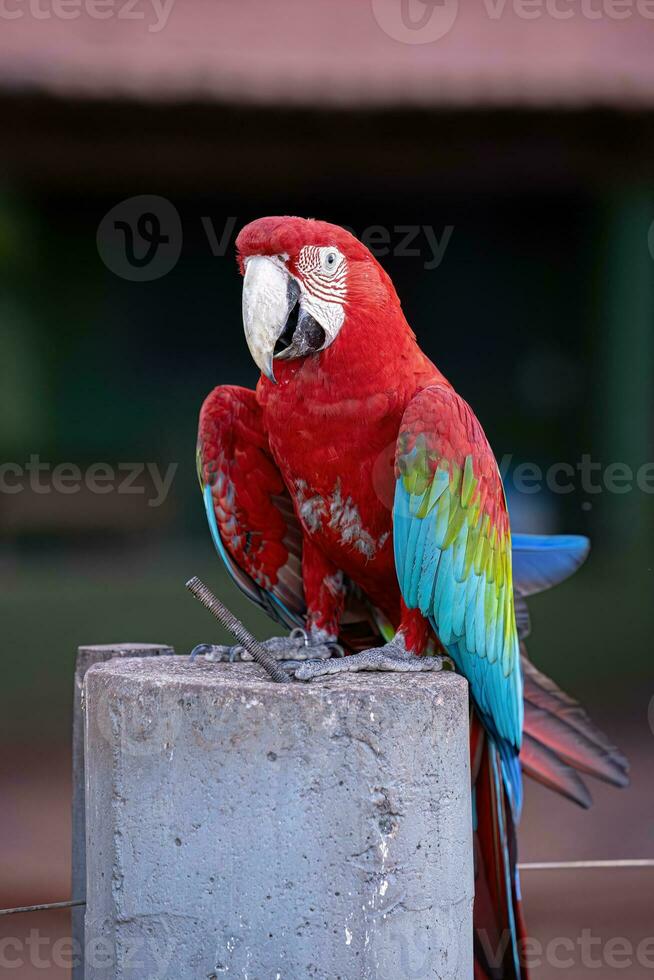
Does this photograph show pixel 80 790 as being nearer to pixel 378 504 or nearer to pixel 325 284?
pixel 378 504

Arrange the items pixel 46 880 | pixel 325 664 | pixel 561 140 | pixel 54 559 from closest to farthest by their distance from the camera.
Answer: pixel 325 664
pixel 46 880
pixel 561 140
pixel 54 559

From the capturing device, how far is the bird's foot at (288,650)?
2498 millimetres

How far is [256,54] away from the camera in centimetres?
540

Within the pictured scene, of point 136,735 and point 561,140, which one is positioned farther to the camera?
point 561,140

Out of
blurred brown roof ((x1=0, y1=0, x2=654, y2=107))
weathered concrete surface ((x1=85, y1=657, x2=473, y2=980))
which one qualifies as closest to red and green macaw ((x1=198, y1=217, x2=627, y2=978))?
weathered concrete surface ((x1=85, y1=657, x2=473, y2=980))

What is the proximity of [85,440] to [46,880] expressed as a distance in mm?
3188

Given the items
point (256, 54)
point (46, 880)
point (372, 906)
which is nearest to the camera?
point (372, 906)

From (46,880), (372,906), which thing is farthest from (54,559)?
(372,906)

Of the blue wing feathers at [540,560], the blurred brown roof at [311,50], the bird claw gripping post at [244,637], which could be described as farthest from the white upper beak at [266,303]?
the blurred brown roof at [311,50]

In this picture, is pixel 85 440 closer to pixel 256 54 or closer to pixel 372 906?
pixel 256 54

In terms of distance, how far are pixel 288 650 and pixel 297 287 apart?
0.86m

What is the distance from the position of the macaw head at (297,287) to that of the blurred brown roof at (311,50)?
326 centimetres

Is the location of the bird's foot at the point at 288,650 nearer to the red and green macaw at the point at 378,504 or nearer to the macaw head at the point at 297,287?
the red and green macaw at the point at 378,504

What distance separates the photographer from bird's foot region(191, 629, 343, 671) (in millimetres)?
2498
